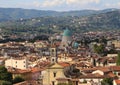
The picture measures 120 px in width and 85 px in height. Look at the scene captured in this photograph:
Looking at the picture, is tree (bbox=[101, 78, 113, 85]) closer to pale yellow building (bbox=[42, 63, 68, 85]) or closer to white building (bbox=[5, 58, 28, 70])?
pale yellow building (bbox=[42, 63, 68, 85])

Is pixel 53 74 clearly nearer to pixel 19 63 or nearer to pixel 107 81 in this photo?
pixel 107 81

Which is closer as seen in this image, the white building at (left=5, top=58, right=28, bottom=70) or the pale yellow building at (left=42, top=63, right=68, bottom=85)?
the pale yellow building at (left=42, top=63, right=68, bottom=85)

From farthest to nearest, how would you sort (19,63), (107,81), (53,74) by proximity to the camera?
(19,63) → (53,74) → (107,81)

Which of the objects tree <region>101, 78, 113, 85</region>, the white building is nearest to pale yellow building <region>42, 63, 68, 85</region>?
tree <region>101, 78, 113, 85</region>

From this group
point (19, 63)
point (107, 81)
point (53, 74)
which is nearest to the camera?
point (107, 81)

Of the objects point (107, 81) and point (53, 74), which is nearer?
point (107, 81)

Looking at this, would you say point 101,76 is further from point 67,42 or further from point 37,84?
point 67,42

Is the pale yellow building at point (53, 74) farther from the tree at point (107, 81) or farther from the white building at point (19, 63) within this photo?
the white building at point (19, 63)

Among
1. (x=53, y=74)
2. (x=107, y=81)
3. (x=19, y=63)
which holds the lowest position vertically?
(x=19, y=63)

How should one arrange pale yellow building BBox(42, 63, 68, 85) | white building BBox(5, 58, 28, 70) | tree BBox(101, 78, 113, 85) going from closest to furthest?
tree BBox(101, 78, 113, 85)
pale yellow building BBox(42, 63, 68, 85)
white building BBox(5, 58, 28, 70)

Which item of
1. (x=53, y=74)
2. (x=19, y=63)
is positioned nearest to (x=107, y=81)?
(x=53, y=74)

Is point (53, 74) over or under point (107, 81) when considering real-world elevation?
over
